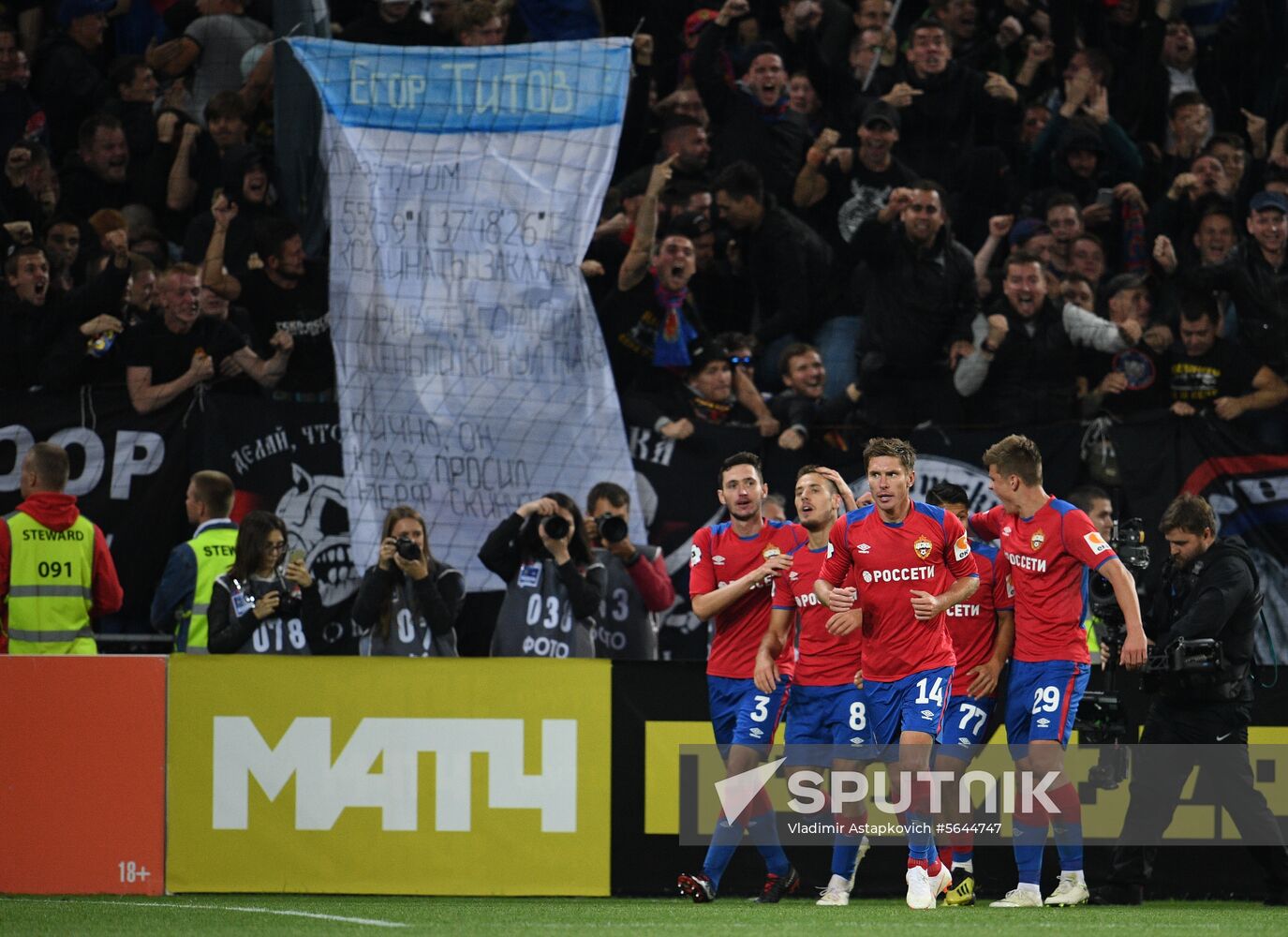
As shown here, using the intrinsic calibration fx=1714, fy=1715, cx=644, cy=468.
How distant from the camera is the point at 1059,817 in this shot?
780 centimetres

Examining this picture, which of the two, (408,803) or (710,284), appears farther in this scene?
(710,284)

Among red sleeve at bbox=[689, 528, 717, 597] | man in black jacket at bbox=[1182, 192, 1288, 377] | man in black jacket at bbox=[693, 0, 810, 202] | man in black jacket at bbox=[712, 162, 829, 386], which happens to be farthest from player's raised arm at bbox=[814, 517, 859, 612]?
man in black jacket at bbox=[693, 0, 810, 202]

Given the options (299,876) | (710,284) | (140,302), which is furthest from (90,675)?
(710,284)

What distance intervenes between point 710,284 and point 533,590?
339 cm

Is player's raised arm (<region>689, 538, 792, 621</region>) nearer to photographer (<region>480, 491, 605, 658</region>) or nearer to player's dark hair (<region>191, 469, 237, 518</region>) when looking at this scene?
photographer (<region>480, 491, 605, 658</region>)

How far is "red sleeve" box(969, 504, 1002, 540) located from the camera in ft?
27.1

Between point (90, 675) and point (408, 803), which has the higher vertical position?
point (90, 675)

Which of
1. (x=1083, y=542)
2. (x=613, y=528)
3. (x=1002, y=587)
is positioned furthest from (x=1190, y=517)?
(x=613, y=528)

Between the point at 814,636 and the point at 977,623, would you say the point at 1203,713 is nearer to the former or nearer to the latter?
the point at 977,623

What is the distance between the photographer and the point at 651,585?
31.3ft

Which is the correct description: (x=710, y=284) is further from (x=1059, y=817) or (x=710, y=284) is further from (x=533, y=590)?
(x=1059, y=817)

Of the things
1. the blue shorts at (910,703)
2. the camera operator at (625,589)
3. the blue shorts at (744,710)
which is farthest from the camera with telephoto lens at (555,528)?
the blue shorts at (910,703)

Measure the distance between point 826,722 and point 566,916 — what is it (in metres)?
1.58

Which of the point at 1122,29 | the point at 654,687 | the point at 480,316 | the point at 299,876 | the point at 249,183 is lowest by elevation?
the point at 299,876
